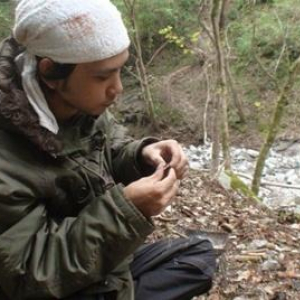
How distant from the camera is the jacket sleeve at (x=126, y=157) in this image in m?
2.21

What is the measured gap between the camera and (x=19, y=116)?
1687mm

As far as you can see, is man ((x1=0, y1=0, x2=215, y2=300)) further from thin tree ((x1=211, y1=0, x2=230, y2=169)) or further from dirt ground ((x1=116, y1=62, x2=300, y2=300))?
thin tree ((x1=211, y1=0, x2=230, y2=169))

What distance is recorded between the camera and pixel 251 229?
13.9 ft

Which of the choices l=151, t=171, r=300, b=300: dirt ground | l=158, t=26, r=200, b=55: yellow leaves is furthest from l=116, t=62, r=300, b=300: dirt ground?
l=158, t=26, r=200, b=55: yellow leaves

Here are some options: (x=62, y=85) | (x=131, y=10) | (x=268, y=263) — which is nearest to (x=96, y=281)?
(x=62, y=85)

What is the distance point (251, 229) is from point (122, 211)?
2.72 m

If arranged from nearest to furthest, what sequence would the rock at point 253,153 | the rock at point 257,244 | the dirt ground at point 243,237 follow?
the dirt ground at point 243,237, the rock at point 257,244, the rock at point 253,153

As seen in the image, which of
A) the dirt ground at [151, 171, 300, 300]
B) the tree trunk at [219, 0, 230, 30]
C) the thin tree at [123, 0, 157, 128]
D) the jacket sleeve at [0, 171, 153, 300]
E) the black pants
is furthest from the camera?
the thin tree at [123, 0, 157, 128]

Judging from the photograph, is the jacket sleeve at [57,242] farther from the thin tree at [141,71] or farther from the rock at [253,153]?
the thin tree at [141,71]

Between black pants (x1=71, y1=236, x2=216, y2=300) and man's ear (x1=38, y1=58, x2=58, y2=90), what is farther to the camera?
black pants (x1=71, y1=236, x2=216, y2=300)

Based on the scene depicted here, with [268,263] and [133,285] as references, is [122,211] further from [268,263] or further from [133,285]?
[268,263]

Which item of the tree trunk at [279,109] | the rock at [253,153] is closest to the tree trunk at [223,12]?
the tree trunk at [279,109]

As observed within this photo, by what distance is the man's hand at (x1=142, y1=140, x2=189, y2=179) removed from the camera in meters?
2.00

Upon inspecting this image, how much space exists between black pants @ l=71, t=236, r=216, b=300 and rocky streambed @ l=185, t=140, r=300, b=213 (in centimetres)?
683
